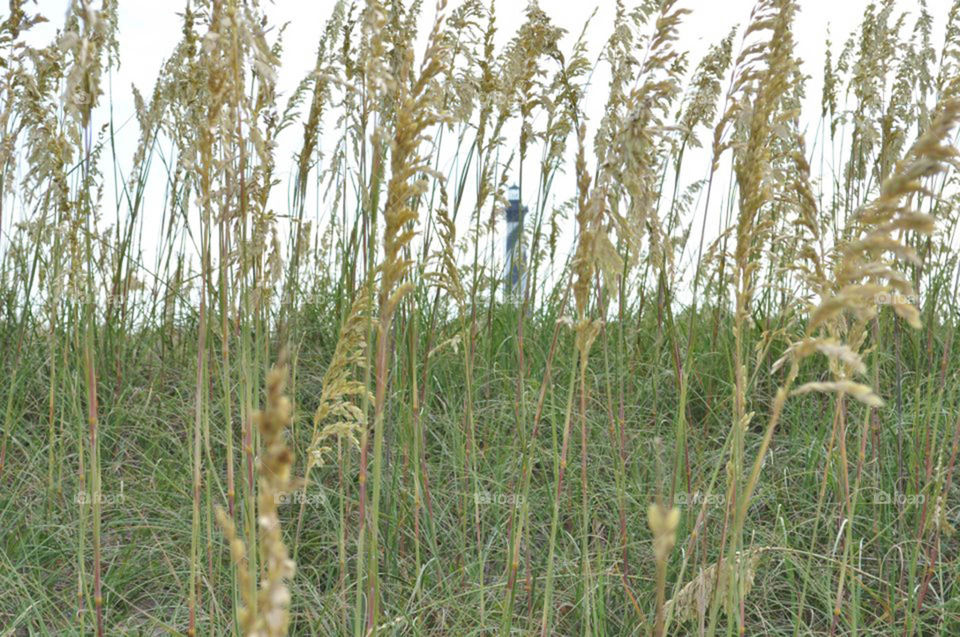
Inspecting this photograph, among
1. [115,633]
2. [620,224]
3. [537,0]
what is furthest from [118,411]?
[620,224]

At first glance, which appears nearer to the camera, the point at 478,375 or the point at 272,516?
the point at 272,516

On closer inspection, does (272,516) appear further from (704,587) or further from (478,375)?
(478,375)

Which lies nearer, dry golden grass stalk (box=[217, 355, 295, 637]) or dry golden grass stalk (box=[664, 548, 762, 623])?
dry golden grass stalk (box=[217, 355, 295, 637])

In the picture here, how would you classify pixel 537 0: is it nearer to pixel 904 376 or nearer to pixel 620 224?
pixel 620 224

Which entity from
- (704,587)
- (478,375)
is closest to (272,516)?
(704,587)

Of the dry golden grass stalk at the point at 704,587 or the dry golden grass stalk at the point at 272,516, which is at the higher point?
the dry golden grass stalk at the point at 272,516

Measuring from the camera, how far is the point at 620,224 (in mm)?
1772

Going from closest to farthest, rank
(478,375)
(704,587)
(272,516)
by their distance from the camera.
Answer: (272,516), (704,587), (478,375)

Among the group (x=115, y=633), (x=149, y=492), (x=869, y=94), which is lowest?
(x=115, y=633)

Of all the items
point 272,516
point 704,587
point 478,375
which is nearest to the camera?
point 272,516

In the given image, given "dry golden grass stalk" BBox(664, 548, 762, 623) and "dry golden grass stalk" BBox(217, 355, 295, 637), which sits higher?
"dry golden grass stalk" BBox(217, 355, 295, 637)

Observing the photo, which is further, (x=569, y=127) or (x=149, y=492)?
(x=149, y=492)

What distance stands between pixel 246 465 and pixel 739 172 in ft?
4.07

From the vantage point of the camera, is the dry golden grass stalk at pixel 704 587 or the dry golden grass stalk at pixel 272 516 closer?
the dry golden grass stalk at pixel 272 516
